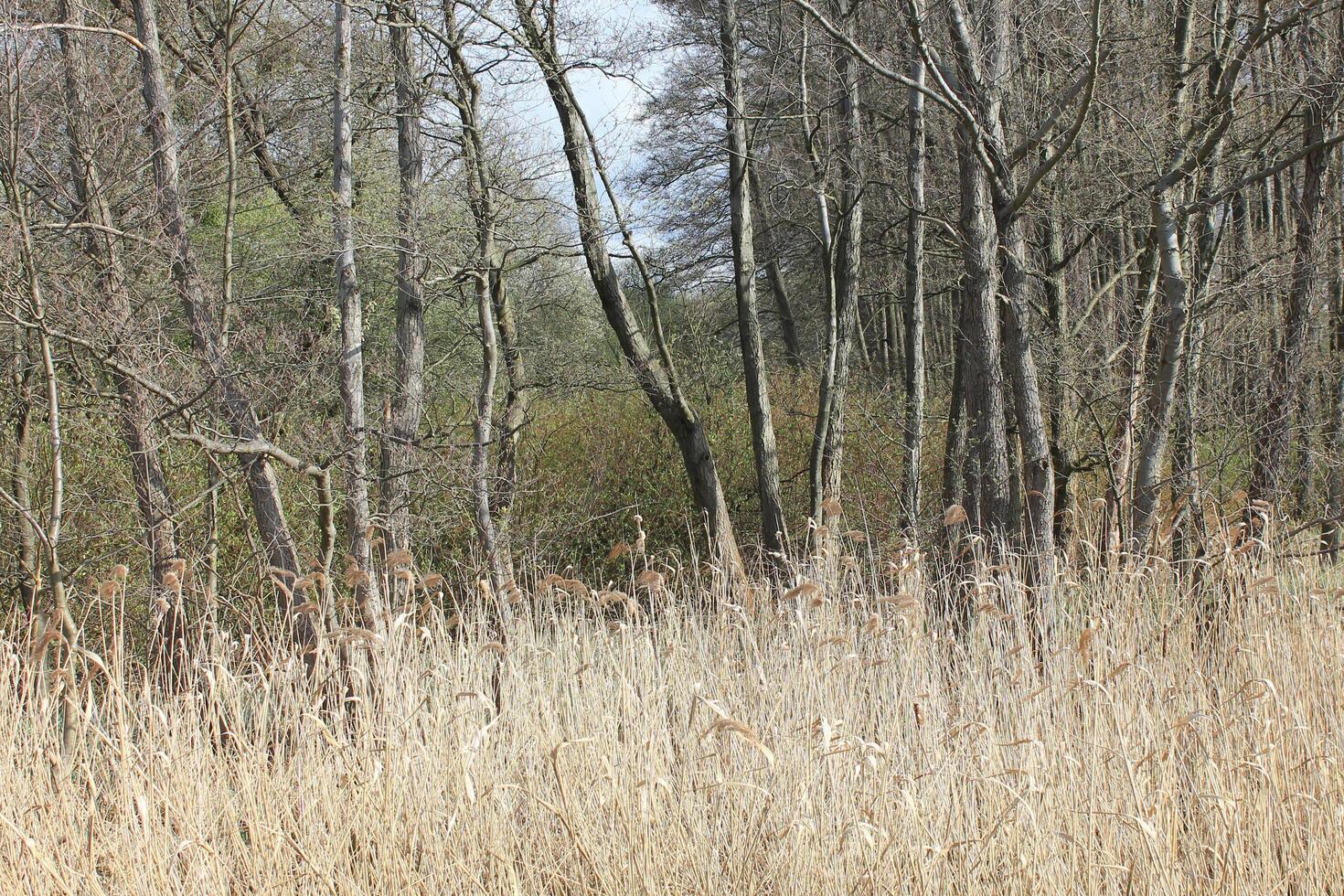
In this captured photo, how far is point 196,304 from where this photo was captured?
6.25m

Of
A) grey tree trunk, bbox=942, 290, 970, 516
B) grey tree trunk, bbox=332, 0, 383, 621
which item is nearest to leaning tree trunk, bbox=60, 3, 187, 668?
grey tree trunk, bbox=332, 0, 383, 621

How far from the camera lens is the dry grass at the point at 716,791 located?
293 cm

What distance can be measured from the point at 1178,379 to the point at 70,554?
753 cm

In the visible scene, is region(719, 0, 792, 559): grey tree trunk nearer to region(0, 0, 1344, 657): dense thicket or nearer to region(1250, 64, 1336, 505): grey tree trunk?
region(0, 0, 1344, 657): dense thicket

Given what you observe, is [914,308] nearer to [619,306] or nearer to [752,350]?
[752,350]

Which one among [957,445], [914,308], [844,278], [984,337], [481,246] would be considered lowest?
[957,445]

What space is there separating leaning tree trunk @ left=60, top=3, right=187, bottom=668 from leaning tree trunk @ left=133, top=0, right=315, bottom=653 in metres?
0.34

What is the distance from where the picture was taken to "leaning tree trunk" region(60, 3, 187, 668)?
5.88 meters

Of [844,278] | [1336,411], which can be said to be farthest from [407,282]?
[1336,411]

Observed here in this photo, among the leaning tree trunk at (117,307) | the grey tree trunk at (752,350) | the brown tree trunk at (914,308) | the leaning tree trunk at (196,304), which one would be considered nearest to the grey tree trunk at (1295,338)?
the brown tree trunk at (914,308)

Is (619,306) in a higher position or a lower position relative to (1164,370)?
higher

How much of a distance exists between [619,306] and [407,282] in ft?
7.27

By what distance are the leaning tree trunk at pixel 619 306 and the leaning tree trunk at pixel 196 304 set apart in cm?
272

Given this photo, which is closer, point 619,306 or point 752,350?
point 619,306
